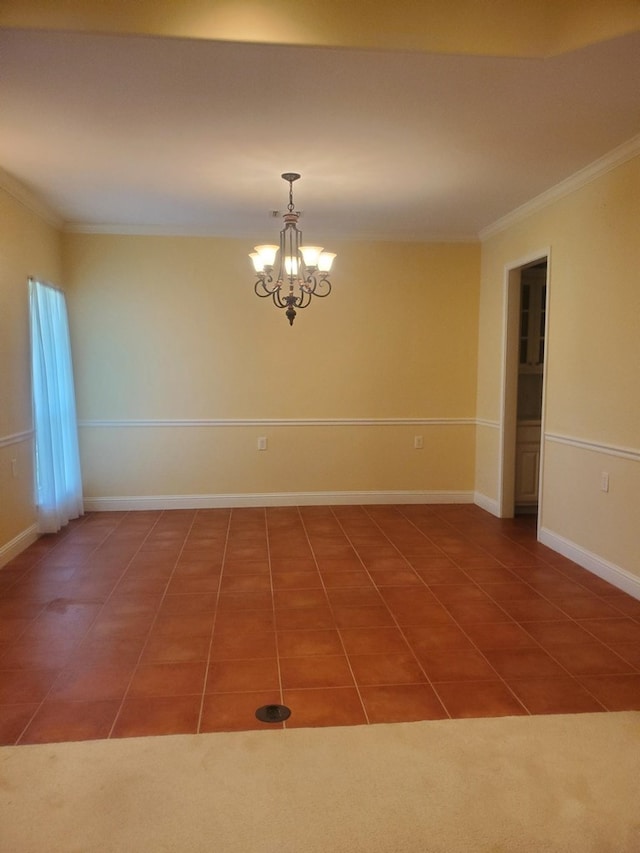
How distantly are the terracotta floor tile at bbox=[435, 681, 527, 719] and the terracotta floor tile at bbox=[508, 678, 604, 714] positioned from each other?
2.0 inches

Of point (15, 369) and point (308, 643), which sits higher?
point (15, 369)

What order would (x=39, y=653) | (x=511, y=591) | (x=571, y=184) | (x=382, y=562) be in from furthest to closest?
(x=382, y=562)
(x=571, y=184)
(x=511, y=591)
(x=39, y=653)

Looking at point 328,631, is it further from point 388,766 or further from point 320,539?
point 320,539

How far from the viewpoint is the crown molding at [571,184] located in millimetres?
3441

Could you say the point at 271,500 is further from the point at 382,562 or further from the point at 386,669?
the point at 386,669

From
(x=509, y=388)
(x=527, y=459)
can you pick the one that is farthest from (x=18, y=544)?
(x=527, y=459)

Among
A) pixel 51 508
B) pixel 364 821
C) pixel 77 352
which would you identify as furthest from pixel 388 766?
pixel 77 352

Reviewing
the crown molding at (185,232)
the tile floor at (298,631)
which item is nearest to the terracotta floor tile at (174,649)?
the tile floor at (298,631)

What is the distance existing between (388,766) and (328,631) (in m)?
1.09

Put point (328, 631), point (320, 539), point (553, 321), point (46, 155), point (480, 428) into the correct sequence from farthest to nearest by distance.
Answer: point (480, 428)
point (320, 539)
point (553, 321)
point (46, 155)
point (328, 631)

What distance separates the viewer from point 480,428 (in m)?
5.87

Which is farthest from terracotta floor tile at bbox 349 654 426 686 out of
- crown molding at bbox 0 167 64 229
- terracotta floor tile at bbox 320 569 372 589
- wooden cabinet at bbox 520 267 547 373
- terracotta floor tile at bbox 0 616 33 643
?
crown molding at bbox 0 167 64 229

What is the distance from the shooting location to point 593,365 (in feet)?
12.8

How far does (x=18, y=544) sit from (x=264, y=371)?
2.57 metres
